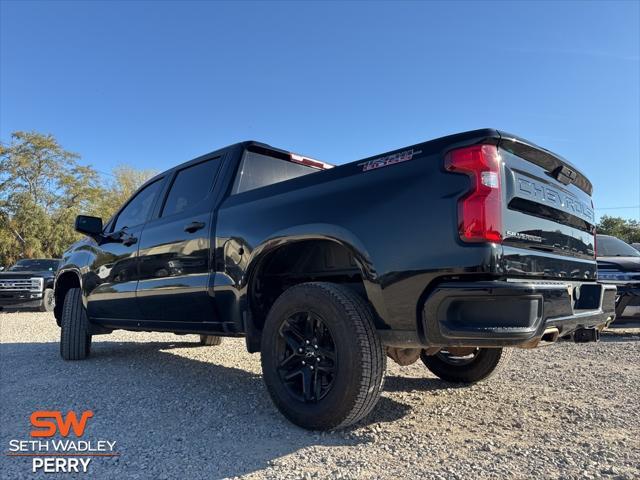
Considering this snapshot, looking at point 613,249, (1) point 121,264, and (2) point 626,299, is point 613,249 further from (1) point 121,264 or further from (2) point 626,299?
(1) point 121,264

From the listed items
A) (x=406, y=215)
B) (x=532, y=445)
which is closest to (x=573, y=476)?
(x=532, y=445)

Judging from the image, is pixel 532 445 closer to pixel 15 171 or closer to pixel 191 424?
pixel 191 424

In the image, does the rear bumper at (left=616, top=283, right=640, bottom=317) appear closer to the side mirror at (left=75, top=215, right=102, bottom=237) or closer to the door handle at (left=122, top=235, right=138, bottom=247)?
the door handle at (left=122, top=235, right=138, bottom=247)

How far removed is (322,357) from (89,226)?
136 inches

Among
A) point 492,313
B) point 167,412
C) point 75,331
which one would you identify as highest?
point 492,313

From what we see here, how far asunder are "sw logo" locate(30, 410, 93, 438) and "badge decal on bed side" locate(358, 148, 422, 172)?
244cm

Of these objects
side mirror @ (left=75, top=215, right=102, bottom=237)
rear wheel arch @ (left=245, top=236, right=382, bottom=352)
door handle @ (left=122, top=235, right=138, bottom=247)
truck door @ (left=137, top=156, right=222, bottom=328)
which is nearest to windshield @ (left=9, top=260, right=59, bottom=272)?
side mirror @ (left=75, top=215, right=102, bottom=237)

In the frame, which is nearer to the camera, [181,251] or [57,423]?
[57,423]

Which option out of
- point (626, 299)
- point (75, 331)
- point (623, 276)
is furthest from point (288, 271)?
point (623, 276)

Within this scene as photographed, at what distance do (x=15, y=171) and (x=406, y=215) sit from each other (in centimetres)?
3612

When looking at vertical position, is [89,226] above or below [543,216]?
above

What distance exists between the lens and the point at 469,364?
13.6 feet

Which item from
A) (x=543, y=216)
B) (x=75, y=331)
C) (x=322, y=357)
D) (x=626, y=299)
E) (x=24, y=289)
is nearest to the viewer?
(x=543, y=216)

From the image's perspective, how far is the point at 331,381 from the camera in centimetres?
→ 279
